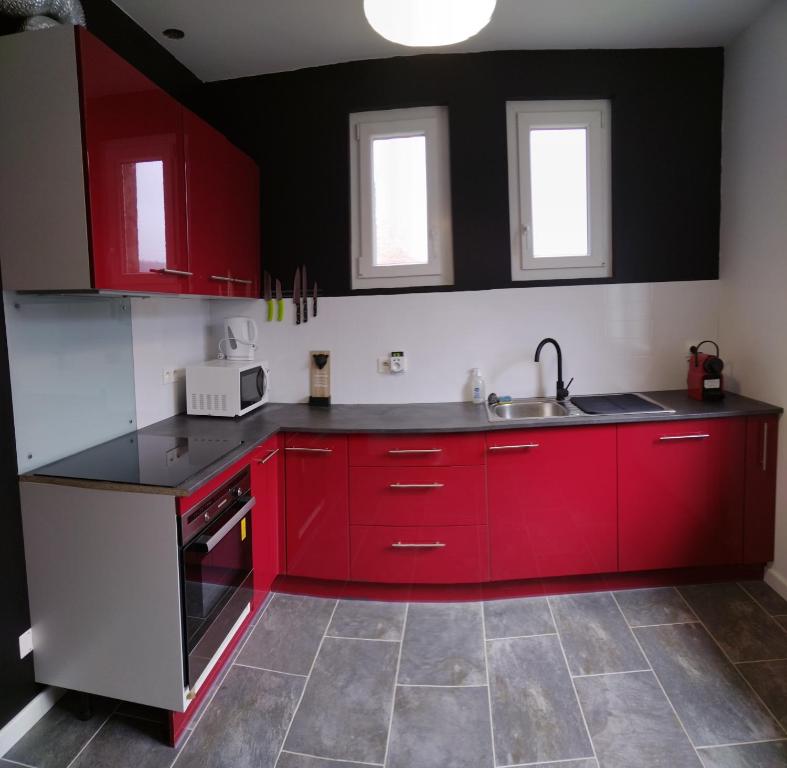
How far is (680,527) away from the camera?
2.48 metres

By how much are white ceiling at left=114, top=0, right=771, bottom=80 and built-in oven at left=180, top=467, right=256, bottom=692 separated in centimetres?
203

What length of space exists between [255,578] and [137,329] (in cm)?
122

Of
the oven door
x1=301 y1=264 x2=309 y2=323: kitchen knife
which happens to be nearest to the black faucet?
x1=301 y1=264 x2=309 y2=323: kitchen knife

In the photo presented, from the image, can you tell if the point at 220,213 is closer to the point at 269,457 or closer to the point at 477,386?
the point at 269,457

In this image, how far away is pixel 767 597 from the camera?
2.44 meters

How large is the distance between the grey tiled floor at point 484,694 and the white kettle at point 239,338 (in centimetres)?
135

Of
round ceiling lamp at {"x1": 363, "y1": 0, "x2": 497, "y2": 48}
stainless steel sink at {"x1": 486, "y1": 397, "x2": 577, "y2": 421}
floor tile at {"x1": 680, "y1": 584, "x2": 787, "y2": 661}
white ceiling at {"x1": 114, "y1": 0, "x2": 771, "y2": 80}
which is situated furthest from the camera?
stainless steel sink at {"x1": 486, "y1": 397, "x2": 577, "y2": 421}

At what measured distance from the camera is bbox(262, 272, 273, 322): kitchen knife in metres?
2.97

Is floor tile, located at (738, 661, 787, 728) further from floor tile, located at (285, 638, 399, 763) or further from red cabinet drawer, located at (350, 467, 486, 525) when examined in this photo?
floor tile, located at (285, 638, 399, 763)

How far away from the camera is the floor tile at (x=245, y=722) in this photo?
1.64 metres

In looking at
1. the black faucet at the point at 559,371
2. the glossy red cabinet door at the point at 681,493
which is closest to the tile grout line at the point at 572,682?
the glossy red cabinet door at the point at 681,493

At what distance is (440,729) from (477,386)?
1647 mm

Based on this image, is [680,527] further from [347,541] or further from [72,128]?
[72,128]

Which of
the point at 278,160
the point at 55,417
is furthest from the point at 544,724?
the point at 278,160
